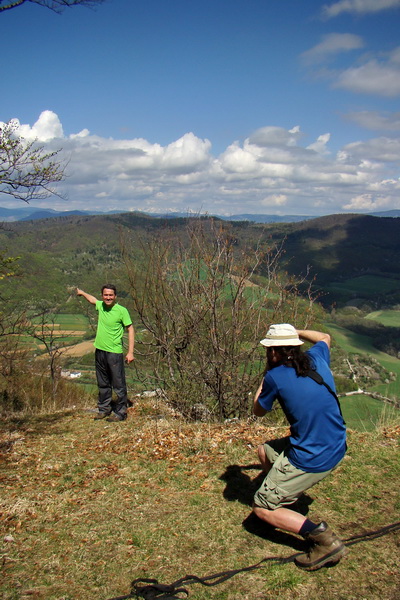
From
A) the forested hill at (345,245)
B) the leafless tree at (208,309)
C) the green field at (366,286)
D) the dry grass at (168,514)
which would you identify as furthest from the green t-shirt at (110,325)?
the forested hill at (345,245)

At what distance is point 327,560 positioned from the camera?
2936 millimetres

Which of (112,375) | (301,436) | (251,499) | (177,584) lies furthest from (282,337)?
(112,375)

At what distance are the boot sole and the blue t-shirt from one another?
22.5 inches

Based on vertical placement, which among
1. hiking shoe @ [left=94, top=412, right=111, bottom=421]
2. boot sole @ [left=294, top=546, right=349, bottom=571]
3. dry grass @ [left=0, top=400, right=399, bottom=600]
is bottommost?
hiking shoe @ [left=94, top=412, right=111, bottom=421]

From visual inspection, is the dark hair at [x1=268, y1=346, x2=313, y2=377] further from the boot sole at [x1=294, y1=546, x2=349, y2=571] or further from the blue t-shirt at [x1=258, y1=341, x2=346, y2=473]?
the boot sole at [x1=294, y1=546, x2=349, y2=571]

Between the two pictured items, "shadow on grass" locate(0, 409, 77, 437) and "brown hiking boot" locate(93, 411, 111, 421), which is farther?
"brown hiking boot" locate(93, 411, 111, 421)

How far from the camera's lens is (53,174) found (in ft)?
20.4

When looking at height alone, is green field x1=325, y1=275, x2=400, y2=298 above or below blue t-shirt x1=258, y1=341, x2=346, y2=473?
below

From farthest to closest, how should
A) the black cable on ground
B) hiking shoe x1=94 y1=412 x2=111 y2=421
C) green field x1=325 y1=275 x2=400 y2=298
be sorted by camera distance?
1. green field x1=325 y1=275 x2=400 y2=298
2. hiking shoe x1=94 y1=412 x2=111 y2=421
3. the black cable on ground

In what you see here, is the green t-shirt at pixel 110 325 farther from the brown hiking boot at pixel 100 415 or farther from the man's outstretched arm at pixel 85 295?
the brown hiking boot at pixel 100 415

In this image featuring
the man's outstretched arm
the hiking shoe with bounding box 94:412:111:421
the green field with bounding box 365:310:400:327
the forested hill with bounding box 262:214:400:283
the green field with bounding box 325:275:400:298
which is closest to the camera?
the man's outstretched arm

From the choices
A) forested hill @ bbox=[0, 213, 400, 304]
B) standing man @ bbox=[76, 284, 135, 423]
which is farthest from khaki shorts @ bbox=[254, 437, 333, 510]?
forested hill @ bbox=[0, 213, 400, 304]

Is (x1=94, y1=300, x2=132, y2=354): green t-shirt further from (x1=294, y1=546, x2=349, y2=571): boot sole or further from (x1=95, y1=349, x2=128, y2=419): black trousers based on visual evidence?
(x1=294, y1=546, x2=349, y2=571): boot sole

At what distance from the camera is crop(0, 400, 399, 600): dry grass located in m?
2.91
